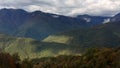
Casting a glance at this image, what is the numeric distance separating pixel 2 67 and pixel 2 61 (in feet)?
29.5

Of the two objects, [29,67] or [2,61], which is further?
[29,67]

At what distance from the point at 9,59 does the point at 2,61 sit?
3.67 meters

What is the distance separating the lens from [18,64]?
483ft

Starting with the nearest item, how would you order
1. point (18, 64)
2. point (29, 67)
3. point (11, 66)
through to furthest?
point (11, 66), point (18, 64), point (29, 67)

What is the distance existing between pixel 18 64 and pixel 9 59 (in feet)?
18.9

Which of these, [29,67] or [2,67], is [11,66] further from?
[29,67]

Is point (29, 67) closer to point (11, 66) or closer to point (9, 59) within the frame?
point (9, 59)

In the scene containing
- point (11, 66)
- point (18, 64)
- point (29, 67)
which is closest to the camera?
point (11, 66)

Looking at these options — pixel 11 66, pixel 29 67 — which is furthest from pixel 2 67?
pixel 29 67

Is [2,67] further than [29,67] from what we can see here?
No

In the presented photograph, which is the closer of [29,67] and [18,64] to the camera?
[18,64]

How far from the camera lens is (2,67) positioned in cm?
14188

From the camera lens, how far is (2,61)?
150 m

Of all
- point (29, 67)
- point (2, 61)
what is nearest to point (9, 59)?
point (2, 61)
